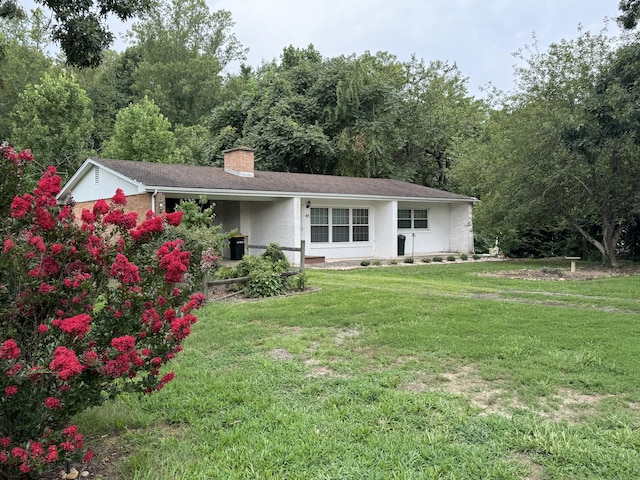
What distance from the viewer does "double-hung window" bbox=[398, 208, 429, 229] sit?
72.8 feet

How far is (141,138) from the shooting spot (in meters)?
28.5

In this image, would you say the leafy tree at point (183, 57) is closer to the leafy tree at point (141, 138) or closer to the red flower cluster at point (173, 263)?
the leafy tree at point (141, 138)

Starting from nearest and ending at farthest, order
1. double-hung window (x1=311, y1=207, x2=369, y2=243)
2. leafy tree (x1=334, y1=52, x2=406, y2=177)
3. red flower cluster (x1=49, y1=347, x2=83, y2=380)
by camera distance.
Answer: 1. red flower cluster (x1=49, y1=347, x2=83, y2=380)
2. double-hung window (x1=311, y1=207, x2=369, y2=243)
3. leafy tree (x1=334, y1=52, x2=406, y2=177)

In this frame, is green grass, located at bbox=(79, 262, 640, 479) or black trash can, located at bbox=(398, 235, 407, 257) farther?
black trash can, located at bbox=(398, 235, 407, 257)

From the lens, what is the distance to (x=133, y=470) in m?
3.17

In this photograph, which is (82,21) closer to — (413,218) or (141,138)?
(413,218)

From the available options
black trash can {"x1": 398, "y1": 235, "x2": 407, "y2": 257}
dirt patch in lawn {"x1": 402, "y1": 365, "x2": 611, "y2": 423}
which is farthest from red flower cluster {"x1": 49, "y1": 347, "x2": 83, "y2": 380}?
black trash can {"x1": 398, "y1": 235, "x2": 407, "y2": 257}

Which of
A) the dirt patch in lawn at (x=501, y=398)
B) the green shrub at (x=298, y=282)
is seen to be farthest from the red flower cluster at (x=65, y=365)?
the green shrub at (x=298, y=282)

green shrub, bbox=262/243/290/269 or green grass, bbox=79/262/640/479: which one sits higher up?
green shrub, bbox=262/243/290/269

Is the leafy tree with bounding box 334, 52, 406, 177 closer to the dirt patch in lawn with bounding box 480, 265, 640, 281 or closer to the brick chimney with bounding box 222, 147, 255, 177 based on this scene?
the brick chimney with bounding box 222, 147, 255, 177

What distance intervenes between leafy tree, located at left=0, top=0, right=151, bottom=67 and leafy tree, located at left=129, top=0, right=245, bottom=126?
33.1 m

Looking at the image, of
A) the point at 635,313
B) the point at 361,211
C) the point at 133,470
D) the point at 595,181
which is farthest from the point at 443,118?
the point at 133,470

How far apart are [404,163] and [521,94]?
15132 millimetres

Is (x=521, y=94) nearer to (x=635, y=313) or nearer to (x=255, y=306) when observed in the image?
(x=635, y=313)
